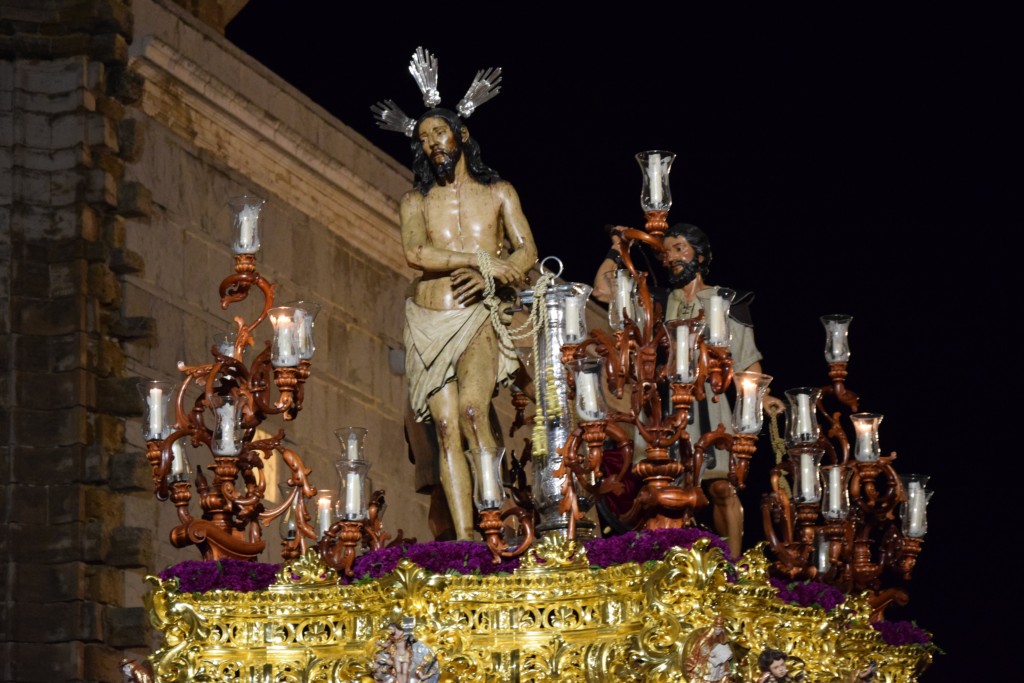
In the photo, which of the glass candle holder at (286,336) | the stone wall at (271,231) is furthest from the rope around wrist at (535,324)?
the stone wall at (271,231)

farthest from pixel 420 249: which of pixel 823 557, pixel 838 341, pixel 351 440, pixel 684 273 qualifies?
pixel 823 557

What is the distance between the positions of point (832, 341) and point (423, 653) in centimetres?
296

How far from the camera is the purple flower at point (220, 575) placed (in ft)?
35.6

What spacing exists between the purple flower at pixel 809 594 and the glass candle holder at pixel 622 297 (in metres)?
1.32

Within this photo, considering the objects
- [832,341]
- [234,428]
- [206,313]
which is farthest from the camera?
[206,313]

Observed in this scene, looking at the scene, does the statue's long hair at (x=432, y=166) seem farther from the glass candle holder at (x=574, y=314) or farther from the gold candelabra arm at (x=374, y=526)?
the gold candelabra arm at (x=374, y=526)

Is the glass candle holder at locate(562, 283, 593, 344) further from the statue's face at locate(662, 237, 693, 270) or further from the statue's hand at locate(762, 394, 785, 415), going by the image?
the statue's hand at locate(762, 394, 785, 415)

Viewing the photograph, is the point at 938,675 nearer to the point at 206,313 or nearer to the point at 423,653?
the point at 206,313

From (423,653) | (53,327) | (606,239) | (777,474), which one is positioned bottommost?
(423,653)

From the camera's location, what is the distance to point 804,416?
11.7 meters

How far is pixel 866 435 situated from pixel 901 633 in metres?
0.98

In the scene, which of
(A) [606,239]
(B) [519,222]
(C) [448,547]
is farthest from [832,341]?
(A) [606,239]

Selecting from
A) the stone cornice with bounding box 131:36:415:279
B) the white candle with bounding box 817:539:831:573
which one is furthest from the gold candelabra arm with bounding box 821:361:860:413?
the stone cornice with bounding box 131:36:415:279

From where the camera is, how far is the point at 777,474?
40.0ft
